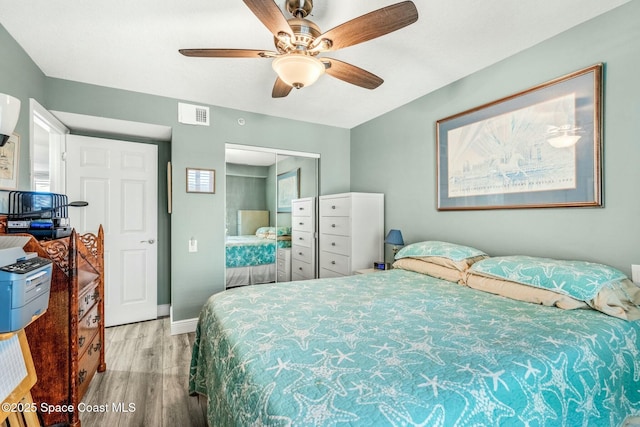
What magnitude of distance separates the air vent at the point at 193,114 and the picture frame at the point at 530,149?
2.53m

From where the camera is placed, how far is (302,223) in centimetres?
390

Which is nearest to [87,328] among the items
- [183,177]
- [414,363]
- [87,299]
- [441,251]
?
[87,299]

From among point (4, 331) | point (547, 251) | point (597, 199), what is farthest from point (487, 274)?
point (4, 331)

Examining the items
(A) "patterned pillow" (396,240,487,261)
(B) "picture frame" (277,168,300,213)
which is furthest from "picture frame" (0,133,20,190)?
(A) "patterned pillow" (396,240,487,261)

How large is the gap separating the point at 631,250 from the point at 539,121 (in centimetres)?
101

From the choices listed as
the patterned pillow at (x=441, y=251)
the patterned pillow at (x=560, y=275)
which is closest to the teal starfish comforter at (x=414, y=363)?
the patterned pillow at (x=560, y=275)

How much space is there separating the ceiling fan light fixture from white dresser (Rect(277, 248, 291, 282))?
245 cm

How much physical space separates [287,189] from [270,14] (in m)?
2.52

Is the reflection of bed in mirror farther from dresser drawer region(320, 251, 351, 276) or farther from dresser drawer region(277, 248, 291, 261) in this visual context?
dresser drawer region(320, 251, 351, 276)

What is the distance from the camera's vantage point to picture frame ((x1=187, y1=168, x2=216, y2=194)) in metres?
3.22

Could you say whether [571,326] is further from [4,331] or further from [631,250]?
[4,331]

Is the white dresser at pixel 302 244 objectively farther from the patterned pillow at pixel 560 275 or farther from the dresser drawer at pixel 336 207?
the patterned pillow at pixel 560 275

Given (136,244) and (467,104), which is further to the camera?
(136,244)

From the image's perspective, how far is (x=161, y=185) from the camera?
141 inches
